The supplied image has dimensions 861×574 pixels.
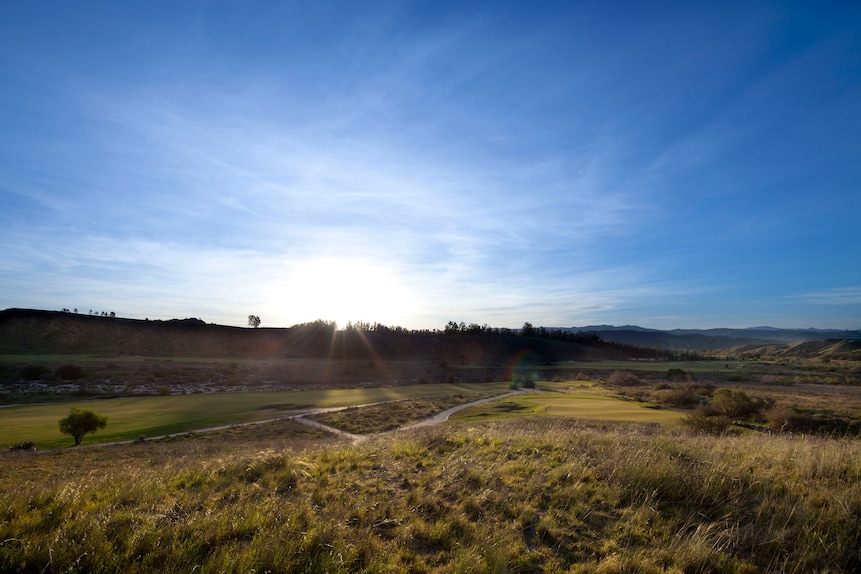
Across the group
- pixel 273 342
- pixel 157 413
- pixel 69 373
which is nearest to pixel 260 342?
pixel 273 342

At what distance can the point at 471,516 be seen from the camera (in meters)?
5.75

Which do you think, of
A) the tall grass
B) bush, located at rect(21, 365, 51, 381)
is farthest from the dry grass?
bush, located at rect(21, 365, 51, 381)

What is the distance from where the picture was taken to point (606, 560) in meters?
4.50

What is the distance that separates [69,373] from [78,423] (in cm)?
4430

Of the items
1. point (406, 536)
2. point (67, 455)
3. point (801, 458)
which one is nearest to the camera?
point (406, 536)

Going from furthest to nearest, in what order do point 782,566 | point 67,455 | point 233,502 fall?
point 67,455 → point 233,502 → point 782,566

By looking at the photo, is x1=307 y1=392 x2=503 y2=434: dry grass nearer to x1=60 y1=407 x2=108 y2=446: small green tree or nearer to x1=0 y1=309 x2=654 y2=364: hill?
x1=60 y1=407 x2=108 y2=446: small green tree

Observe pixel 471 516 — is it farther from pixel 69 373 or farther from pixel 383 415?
pixel 69 373

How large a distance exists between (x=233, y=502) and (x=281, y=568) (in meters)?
2.71

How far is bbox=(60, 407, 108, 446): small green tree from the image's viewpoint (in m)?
23.6

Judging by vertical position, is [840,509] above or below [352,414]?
above

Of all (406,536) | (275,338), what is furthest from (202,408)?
(275,338)

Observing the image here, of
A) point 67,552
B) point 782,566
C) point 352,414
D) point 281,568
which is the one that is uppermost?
point 67,552

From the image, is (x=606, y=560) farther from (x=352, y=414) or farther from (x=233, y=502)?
(x=352, y=414)
